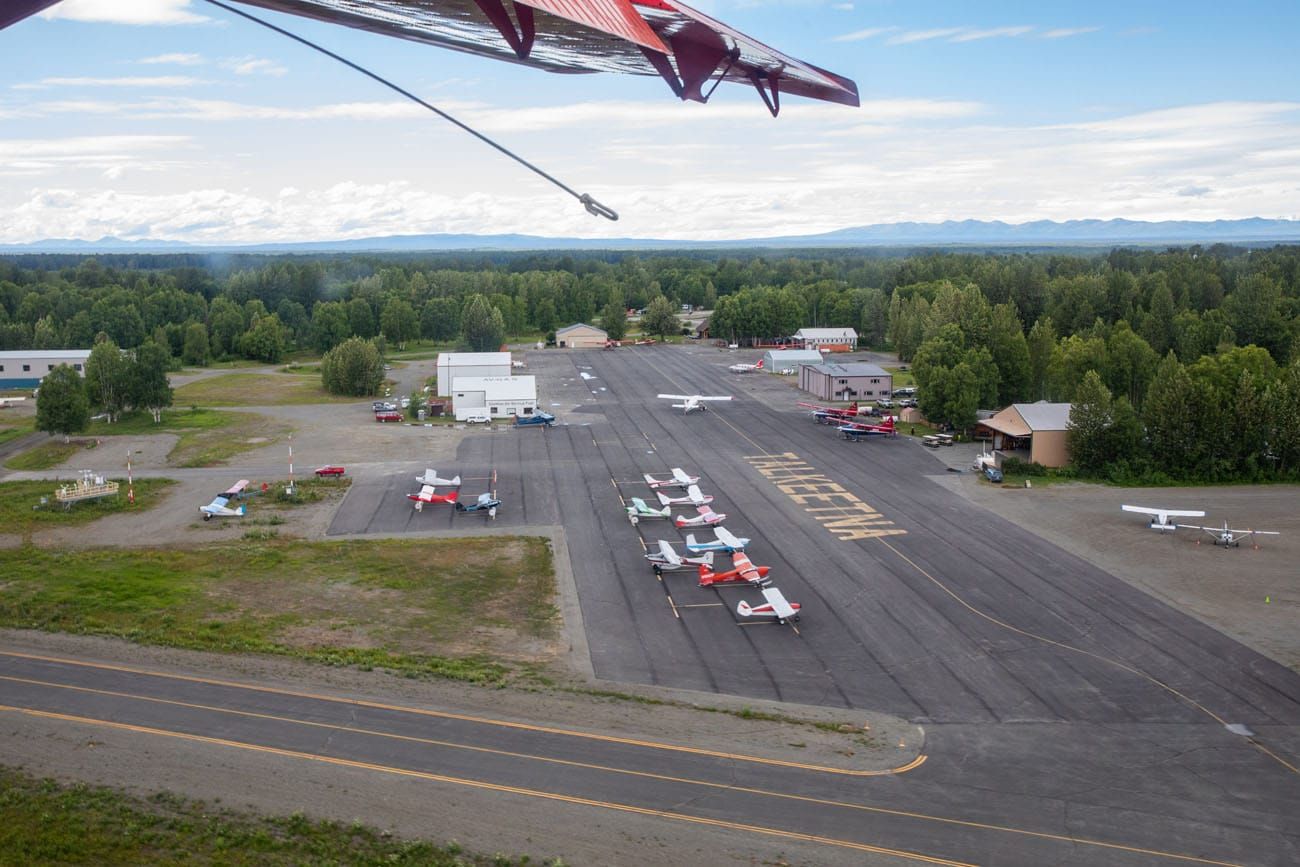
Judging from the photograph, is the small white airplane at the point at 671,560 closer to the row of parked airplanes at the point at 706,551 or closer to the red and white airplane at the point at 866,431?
the row of parked airplanes at the point at 706,551

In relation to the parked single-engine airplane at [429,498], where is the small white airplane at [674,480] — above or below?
above

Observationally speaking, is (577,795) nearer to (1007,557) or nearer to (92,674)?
(92,674)

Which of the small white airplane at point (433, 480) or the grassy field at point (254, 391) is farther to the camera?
the grassy field at point (254, 391)

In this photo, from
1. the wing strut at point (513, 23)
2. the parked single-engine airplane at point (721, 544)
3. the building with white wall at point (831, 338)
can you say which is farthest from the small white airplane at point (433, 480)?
the building with white wall at point (831, 338)

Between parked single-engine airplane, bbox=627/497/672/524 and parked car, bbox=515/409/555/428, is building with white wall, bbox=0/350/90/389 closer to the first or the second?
parked car, bbox=515/409/555/428

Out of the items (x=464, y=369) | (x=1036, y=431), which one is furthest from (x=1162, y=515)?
(x=464, y=369)

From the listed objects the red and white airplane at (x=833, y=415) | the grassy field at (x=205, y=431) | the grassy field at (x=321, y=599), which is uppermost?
the red and white airplane at (x=833, y=415)

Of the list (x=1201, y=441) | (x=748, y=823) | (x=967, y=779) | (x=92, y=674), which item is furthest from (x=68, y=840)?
(x=1201, y=441)
